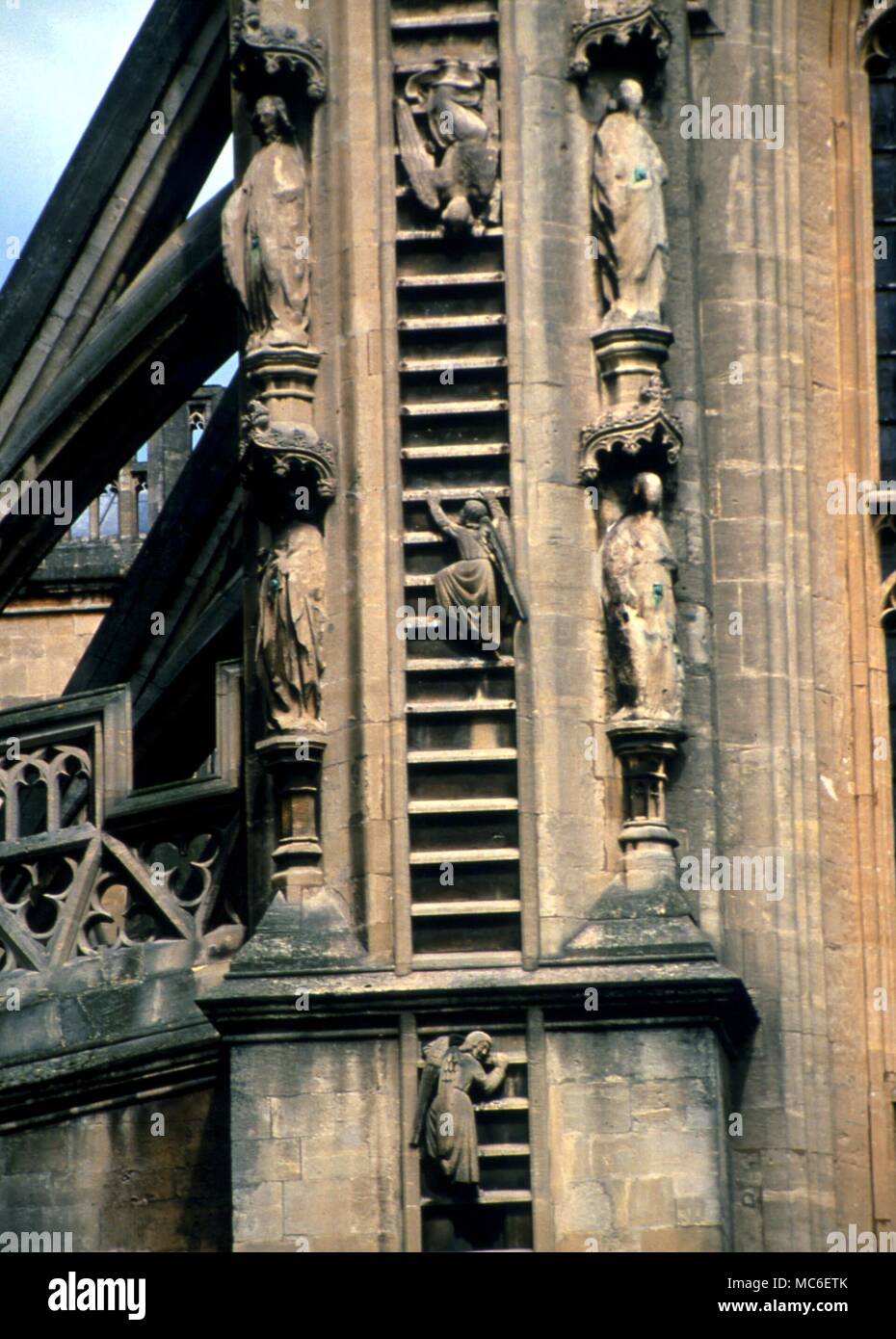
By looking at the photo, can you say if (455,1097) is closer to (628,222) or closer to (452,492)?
(452,492)

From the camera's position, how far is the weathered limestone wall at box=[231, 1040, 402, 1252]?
24062 mm

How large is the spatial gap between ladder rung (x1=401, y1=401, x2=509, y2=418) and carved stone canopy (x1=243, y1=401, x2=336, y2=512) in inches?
18.4

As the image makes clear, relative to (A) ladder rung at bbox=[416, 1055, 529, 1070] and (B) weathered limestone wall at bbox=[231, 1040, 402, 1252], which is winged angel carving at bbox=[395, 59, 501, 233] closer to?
(A) ladder rung at bbox=[416, 1055, 529, 1070]

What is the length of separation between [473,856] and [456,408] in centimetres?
236

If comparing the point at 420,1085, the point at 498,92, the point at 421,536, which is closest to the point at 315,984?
the point at 420,1085

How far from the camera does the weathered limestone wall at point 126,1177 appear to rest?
25.2m

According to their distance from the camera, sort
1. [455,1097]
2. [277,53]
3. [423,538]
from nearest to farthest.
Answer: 1. [455,1097]
2. [423,538]
3. [277,53]

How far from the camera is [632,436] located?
987 inches

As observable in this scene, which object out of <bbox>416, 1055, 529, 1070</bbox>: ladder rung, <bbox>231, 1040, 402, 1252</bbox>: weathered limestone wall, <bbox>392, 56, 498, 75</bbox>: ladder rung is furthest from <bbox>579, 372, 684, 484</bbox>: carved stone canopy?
<bbox>231, 1040, 402, 1252</bbox>: weathered limestone wall

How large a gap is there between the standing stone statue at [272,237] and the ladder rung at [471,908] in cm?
307

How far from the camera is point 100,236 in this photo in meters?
28.5

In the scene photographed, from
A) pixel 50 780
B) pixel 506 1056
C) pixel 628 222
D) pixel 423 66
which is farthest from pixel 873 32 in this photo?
pixel 506 1056
